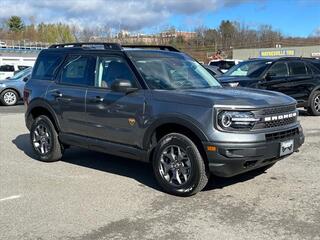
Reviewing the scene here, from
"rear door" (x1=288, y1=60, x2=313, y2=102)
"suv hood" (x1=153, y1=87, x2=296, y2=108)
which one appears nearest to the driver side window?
"rear door" (x1=288, y1=60, x2=313, y2=102)

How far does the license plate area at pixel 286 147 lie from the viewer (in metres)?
5.68

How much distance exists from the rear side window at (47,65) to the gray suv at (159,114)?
0.06 ft

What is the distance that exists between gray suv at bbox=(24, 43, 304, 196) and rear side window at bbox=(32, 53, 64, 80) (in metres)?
0.02

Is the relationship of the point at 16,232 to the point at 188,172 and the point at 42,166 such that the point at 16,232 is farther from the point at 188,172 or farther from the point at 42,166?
the point at 42,166

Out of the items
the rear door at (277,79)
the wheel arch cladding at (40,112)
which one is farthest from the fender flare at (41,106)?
the rear door at (277,79)

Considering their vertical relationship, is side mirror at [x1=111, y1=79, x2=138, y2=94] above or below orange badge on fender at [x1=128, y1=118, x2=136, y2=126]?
above

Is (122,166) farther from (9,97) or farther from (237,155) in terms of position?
(9,97)

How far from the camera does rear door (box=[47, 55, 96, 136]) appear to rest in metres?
6.98

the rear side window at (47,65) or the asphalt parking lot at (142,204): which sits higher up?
the rear side window at (47,65)

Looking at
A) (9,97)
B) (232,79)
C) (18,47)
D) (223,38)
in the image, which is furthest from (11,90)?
(223,38)

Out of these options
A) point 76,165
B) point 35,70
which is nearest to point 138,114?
point 76,165

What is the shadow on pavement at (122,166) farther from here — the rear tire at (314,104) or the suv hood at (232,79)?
the rear tire at (314,104)

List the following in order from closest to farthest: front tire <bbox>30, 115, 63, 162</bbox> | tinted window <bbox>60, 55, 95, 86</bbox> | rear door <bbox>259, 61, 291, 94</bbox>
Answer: tinted window <bbox>60, 55, 95, 86</bbox> → front tire <bbox>30, 115, 63, 162</bbox> → rear door <bbox>259, 61, 291, 94</bbox>

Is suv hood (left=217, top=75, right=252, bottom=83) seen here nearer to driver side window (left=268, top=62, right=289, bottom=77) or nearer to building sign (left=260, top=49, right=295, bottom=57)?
driver side window (left=268, top=62, right=289, bottom=77)
